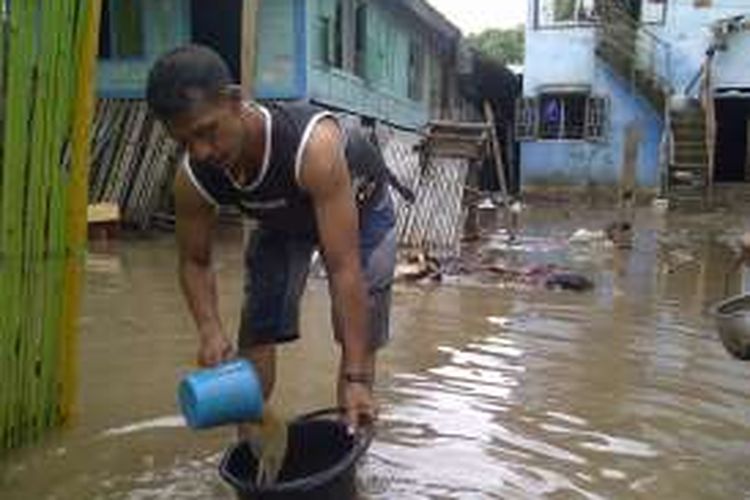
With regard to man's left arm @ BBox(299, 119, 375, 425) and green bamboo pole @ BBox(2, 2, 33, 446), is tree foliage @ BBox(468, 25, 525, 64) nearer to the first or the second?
green bamboo pole @ BBox(2, 2, 33, 446)

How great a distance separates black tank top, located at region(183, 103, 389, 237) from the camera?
350 centimetres

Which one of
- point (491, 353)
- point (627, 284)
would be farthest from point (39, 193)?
point (627, 284)

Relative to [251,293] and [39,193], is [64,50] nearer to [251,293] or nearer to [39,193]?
[39,193]

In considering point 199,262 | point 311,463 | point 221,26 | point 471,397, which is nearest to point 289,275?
point 199,262

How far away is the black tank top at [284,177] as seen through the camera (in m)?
3.50

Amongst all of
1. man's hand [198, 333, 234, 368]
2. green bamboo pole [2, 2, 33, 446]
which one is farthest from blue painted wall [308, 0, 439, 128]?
man's hand [198, 333, 234, 368]

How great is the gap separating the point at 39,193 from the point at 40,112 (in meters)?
0.31

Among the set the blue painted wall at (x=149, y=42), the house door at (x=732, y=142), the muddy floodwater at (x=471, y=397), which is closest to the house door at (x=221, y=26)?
the blue painted wall at (x=149, y=42)

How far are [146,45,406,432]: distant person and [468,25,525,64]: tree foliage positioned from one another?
42939 millimetres

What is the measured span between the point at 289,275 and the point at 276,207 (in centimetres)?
52

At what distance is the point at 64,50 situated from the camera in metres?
4.46

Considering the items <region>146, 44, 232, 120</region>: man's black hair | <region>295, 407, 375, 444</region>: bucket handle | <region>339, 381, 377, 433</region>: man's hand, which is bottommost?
<region>295, 407, 375, 444</region>: bucket handle

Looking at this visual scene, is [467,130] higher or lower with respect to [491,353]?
higher

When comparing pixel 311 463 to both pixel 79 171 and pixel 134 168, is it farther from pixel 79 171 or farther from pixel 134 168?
pixel 134 168
